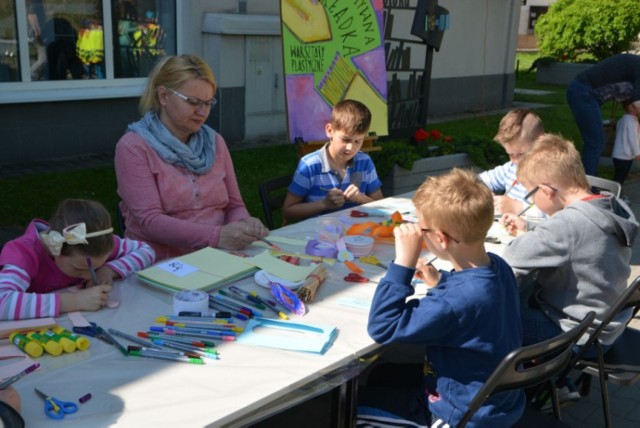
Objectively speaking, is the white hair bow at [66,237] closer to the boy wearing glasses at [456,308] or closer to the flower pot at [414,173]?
the boy wearing glasses at [456,308]

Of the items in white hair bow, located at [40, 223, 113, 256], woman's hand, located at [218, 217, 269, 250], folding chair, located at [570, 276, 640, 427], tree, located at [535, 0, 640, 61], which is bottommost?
folding chair, located at [570, 276, 640, 427]

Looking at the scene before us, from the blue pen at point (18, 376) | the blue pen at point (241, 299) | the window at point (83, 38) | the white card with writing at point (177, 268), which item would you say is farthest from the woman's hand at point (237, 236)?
the window at point (83, 38)

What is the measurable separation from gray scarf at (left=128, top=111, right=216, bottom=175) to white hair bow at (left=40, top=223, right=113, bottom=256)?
97cm

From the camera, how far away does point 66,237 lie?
2.18 metres

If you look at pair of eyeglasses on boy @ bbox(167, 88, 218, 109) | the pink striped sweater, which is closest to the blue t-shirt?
pair of eyeglasses on boy @ bbox(167, 88, 218, 109)

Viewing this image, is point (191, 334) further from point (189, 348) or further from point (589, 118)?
point (589, 118)

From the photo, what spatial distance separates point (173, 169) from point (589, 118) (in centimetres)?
517

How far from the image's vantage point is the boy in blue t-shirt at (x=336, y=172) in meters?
3.74

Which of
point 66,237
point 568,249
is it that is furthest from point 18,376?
point 568,249

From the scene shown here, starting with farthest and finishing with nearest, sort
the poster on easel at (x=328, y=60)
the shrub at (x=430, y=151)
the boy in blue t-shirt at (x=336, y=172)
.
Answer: the shrub at (x=430, y=151) → the poster on easel at (x=328, y=60) → the boy in blue t-shirt at (x=336, y=172)

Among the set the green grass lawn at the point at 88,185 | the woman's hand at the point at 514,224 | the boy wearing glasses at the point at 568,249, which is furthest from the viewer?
the green grass lawn at the point at 88,185

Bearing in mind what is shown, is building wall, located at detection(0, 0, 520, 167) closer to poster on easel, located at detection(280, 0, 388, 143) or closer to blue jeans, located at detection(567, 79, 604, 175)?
poster on easel, located at detection(280, 0, 388, 143)

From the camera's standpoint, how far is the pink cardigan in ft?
10.1

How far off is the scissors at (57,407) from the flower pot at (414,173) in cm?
468
